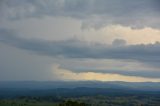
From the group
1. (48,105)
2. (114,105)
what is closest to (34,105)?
(48,105)

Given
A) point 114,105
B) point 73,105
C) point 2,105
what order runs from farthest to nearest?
point 114,105
point 2,105
point 73,105

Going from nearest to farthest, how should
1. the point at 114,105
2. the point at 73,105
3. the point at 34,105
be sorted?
the point at 73,105 < the point at 34,105 < the point at 114,105

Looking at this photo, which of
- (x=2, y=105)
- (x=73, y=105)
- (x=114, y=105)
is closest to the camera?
(x=73, y=105)

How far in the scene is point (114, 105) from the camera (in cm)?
14925

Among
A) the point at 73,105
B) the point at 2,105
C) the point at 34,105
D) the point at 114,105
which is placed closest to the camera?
the point at 73,105

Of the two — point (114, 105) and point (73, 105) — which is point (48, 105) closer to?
point (114, 105)

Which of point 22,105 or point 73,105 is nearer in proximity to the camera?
point 73,105

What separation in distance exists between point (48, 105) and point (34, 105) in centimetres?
421

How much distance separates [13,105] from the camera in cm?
12400

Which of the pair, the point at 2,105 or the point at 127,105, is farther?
the point at 127,105

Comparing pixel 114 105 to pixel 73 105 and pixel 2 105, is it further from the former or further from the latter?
pixel 73 105

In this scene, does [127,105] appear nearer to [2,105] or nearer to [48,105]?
[48,105]

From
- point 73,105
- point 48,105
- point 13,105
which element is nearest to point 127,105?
point 48,105

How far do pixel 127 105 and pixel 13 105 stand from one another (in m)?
46.1
